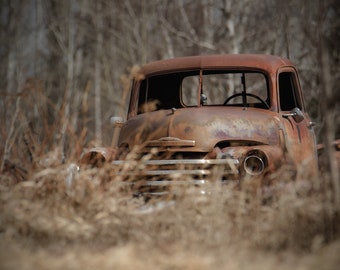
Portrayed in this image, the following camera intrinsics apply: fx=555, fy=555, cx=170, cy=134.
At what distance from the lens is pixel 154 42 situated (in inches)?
828

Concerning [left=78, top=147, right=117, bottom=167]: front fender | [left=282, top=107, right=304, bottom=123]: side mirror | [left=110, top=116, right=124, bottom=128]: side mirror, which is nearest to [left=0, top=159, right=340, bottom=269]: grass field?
[left=78, top=147, right=117, bottom=167]: front fender

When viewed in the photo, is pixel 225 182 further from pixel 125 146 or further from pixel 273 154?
pixel 125 146

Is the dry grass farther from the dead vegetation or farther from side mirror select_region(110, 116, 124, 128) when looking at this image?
side mirror select_region(110, 116, 124, 128)

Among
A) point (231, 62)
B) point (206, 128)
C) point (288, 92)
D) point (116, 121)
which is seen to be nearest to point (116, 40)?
point (116, 121)

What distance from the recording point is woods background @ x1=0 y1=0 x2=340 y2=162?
49.3 ft

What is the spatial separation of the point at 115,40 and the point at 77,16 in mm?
2019

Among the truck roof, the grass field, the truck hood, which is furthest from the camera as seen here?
the truck roof

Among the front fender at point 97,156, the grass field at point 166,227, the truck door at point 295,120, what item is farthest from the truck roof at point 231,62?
the grass field at point 166,227

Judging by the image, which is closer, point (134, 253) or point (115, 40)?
point (134, 253)

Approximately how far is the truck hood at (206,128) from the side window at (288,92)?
83 centimetres

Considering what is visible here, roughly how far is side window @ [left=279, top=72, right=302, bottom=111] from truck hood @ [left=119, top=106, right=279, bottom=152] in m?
0.83

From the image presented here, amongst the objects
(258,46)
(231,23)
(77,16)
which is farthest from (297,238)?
(77,16)

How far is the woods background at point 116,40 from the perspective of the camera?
15.0 metres

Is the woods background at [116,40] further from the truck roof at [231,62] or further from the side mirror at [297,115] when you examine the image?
the side mirror at [297,115]
